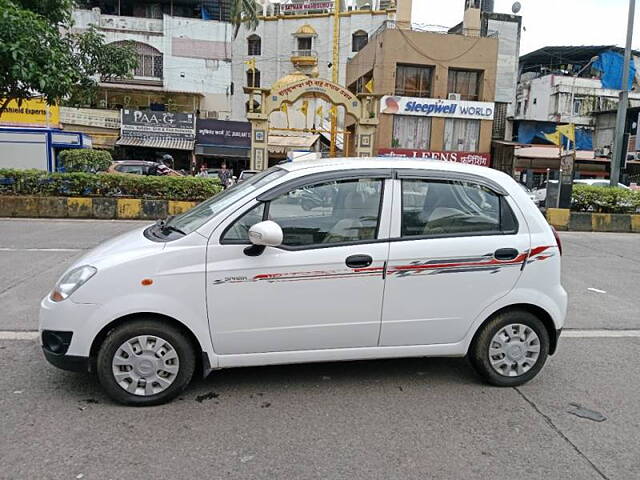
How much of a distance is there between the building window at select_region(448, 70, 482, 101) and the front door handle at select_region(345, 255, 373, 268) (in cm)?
3009

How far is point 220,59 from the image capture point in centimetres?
3569

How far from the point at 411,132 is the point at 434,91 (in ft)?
8.79

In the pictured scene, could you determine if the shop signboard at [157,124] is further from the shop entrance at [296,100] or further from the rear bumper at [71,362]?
the rear bumper at [71,362]

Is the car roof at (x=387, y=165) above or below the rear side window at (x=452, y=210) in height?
above

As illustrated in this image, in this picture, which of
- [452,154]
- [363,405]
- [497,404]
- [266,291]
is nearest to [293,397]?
[363,405]

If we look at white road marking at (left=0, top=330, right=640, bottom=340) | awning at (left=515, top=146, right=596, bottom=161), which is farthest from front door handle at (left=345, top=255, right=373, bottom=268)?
awning at (left=515, top=146, right=596, bottom=161)

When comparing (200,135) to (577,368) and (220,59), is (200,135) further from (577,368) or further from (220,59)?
(577,368)

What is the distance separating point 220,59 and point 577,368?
35.0 meters

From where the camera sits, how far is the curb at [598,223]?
14398mm

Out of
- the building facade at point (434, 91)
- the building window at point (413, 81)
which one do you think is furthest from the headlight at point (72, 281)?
the building window at point (413, 81)

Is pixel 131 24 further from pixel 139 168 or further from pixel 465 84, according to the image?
pixel 465 84

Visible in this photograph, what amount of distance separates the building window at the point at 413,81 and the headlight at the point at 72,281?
29.0m

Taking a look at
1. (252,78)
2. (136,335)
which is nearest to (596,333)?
(136,335)

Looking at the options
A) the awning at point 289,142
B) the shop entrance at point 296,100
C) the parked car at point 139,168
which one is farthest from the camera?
the awning at point 289,142
